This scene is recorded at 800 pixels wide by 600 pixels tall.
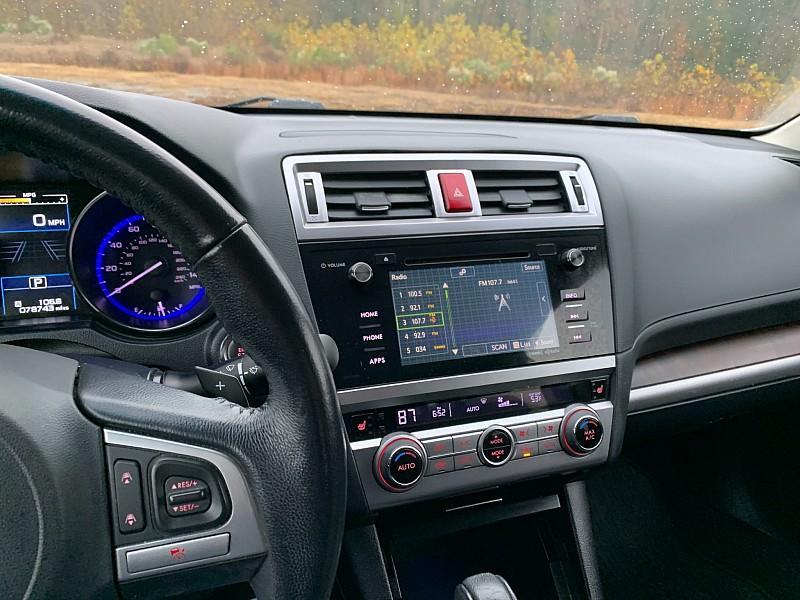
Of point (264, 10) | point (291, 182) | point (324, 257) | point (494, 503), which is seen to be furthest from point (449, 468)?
point (264, 10)

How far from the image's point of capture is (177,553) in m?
0.87

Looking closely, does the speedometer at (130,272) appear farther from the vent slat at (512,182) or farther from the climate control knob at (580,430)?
the climate control knob at (580,430)

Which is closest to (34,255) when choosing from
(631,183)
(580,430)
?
(580,430)

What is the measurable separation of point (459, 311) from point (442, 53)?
2.29ft

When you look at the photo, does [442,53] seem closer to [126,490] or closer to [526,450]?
[526,450]

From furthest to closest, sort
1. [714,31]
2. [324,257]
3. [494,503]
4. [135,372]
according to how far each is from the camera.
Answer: [714,31] < [494,503] < [324,257] < [135,372]

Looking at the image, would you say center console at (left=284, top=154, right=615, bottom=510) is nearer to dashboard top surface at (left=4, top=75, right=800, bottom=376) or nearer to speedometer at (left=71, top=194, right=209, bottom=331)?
dashboard top surface at (left=4, top=75, right=800, bottom=376)

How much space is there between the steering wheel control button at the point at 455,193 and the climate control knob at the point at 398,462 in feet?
1.49

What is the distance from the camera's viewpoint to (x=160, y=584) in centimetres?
88

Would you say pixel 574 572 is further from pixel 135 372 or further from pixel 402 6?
pixel 402 6

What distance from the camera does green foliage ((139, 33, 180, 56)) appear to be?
150 cm

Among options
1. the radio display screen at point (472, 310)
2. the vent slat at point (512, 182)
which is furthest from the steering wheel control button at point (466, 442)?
the vent slat at point (512, 182)

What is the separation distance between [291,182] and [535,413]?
67 cm

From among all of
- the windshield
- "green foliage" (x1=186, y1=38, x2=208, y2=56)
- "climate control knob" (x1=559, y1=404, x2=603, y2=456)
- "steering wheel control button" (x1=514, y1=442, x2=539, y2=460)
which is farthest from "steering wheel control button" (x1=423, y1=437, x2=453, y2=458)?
"green foliage" (x1=186, y1=38, x2=208, y2=56)
